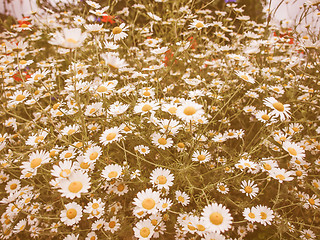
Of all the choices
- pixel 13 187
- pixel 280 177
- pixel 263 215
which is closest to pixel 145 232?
pixel 263 215

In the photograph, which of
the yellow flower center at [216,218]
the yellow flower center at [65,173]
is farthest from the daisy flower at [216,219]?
the yellow flower center at [65,173]

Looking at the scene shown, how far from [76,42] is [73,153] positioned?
0.89 meters

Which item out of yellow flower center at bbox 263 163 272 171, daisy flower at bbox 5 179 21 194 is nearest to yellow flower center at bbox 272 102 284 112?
yellow flower center at bbox 263 163 272 171

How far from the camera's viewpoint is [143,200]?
123 centimetres

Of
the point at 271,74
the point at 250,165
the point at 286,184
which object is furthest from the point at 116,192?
the point at 271,74

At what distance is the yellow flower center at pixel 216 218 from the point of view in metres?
1.05

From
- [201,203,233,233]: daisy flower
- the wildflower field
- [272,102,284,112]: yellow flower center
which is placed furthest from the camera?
[272,102,284,112]: yellow flower center

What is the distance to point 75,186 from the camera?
1139mm

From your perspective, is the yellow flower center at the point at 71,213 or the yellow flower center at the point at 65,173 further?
the yellow flower center at the point at 71,213

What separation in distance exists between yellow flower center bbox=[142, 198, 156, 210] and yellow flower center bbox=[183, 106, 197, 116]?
531mm

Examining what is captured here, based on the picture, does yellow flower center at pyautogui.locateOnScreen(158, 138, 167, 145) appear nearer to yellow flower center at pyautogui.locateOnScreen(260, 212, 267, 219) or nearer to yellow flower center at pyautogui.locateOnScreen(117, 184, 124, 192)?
yellow flower center at pyautogui.locateOnScreen(117, 184, 124, 192)

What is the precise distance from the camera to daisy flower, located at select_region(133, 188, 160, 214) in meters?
1.17

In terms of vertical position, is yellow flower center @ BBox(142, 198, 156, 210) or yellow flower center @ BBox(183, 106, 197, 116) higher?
yellow flower center @ BBox(183, 106, 197, 116)

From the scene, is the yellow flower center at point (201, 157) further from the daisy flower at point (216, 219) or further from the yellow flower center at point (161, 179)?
the daisy flower at point (216, 219)
